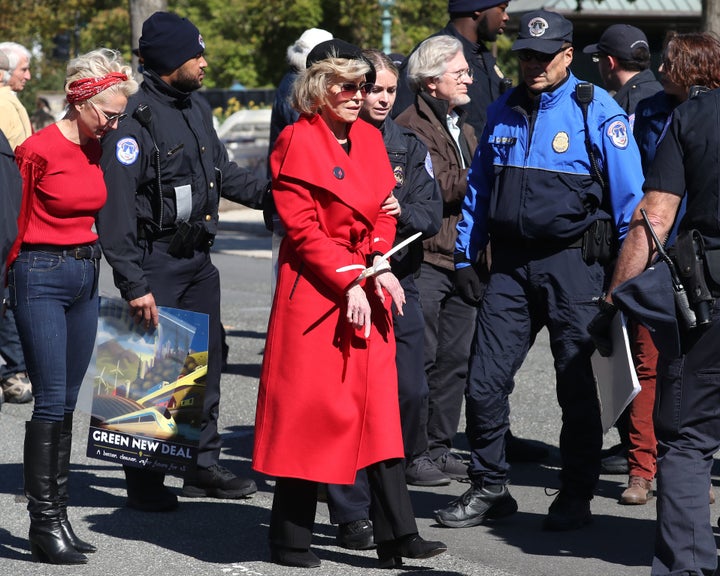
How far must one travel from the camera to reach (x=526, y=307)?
5730mm

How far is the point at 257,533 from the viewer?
5.66 meters

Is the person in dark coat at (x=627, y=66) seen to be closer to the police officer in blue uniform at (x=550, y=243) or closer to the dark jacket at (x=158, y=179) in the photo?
the police officer in blue uniform at (x=550, y=243)

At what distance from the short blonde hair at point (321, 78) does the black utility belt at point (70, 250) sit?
1016 mm

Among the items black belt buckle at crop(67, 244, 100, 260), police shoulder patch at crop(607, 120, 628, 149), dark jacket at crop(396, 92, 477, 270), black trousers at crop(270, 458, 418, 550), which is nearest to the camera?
black trousers at crop(270, 458, 418, 550)

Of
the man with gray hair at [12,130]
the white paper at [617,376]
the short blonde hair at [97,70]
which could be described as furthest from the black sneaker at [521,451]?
the man with gray hair at [12,130]

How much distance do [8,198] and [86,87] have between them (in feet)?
2.24

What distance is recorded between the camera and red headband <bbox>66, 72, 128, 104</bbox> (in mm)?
5172

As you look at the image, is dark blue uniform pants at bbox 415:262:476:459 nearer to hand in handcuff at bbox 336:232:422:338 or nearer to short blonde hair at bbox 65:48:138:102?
hand in handcuff at bbox 336:232:422:338

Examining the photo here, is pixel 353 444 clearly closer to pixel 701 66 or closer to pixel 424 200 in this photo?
pixel 424 200

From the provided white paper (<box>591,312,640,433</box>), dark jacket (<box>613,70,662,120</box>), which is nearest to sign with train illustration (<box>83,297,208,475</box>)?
white paper (<box>591,312,640,433</box>)

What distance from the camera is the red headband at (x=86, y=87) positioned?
5.17m

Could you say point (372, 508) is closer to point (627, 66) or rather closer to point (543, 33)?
point (543, 33)

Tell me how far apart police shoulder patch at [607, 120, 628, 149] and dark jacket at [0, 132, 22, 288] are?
2.37 metres

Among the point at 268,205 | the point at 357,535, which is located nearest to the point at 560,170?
the point at 268,205
